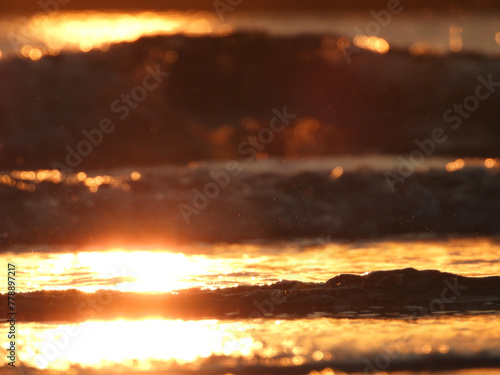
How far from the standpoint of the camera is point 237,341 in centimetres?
318

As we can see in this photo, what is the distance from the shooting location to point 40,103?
12625 mm

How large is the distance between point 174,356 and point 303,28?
11.8 metres

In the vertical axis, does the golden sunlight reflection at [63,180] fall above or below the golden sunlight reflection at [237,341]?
above

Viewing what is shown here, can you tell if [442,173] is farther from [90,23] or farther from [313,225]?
[90,23]

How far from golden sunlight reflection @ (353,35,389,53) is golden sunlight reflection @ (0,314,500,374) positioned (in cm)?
1042

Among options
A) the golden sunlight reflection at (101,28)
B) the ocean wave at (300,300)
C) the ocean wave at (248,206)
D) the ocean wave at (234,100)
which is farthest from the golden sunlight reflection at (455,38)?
the ocean wave at (300,300)

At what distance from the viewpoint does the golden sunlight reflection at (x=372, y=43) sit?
44.5ft

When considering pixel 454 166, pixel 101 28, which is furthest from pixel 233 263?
pixel 101 28

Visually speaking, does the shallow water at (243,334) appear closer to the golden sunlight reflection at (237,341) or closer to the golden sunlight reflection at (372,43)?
the golden sunlight reflection at (237,341)

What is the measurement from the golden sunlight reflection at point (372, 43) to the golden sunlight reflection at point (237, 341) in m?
10.4

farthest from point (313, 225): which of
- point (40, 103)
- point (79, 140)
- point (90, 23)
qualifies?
point (90, 23)

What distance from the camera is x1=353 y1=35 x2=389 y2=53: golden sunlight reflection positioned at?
534 inches

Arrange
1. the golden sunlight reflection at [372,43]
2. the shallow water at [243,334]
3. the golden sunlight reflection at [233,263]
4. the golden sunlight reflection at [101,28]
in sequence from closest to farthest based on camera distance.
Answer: the shallow water at [243,334], the golden sunlight reflection at [233,263], the golden sunlight reflection at [101,28], the golden sunlight reflection at [372,43]

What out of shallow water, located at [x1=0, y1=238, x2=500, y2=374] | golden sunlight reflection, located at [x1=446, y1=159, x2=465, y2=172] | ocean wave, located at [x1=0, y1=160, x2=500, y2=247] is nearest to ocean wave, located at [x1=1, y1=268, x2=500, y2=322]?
shallow water, located at [x1=0, y1=238, x2=500, y2=374]
